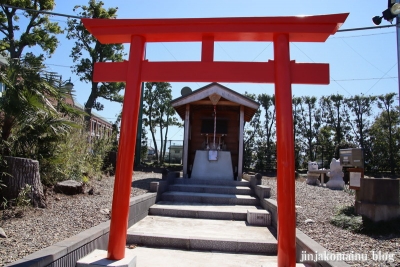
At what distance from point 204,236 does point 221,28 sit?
10.2 ft

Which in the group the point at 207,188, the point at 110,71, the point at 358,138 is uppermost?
the point at 358,138

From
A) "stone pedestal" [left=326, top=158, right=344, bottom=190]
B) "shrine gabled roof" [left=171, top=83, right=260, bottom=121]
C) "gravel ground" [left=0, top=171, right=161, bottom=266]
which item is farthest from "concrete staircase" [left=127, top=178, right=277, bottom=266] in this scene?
"stone pedestal" [left=326, top=158, right=344, bottom=190]

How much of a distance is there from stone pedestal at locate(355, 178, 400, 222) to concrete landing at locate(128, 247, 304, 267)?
171 centimetres

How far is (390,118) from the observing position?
26.3 meters

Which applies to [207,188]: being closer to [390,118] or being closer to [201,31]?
[201,31]

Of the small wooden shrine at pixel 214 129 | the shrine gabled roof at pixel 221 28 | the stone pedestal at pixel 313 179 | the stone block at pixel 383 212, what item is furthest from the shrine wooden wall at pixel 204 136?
the shrine gabled roof at pixel 221 28

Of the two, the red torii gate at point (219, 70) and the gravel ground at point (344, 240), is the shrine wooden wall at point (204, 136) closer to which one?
the gravel ground at point (344, 240)

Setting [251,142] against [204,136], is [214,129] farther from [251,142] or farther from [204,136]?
[251,142]

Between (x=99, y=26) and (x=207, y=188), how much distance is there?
5204mm

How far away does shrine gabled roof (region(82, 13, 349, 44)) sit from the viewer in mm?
3117

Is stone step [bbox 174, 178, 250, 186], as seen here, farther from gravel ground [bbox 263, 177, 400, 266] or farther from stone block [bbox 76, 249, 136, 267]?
stone block [bbox 76, 249, 136, 267]

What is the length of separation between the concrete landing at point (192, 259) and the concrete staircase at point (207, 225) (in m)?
0.05

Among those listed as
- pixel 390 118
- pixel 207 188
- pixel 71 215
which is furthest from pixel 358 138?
pixel 71 215

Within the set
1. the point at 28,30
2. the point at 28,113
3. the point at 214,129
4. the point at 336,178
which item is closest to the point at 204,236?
the point at 28,113
